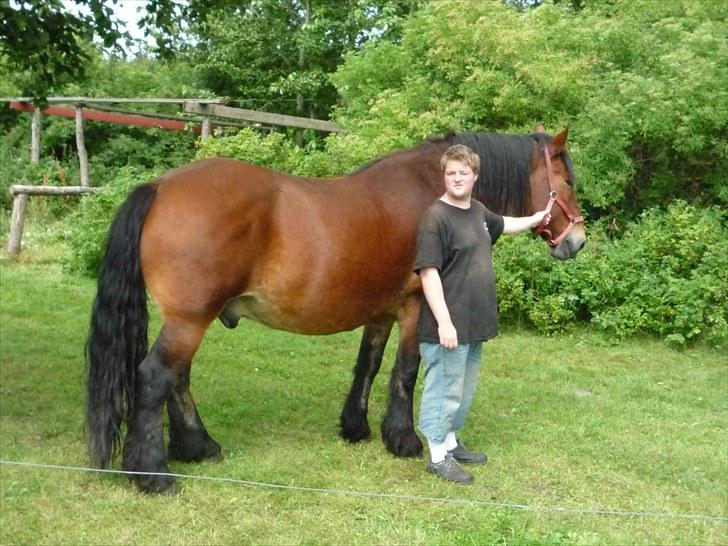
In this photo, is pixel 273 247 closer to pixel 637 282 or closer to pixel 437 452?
pixel 437 452

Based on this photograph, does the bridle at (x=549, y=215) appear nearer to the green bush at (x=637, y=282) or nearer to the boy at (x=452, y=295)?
the boy at (x=452, y=295)

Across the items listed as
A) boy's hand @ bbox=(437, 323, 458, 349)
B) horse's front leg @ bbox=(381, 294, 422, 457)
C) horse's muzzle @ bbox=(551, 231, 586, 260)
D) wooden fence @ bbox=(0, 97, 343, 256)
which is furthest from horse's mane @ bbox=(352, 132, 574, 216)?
wooden fence @ bbox=(0, 97, 343, 256)

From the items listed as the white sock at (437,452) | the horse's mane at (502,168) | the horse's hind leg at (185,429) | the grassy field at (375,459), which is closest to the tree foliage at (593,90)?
the grassy field at (375,459)

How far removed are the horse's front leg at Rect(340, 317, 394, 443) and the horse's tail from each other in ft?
5.14

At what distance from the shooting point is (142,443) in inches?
171

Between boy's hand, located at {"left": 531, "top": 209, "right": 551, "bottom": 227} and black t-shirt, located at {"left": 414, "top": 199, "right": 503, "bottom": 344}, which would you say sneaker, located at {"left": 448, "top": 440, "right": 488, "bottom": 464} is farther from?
boy's hand, located at {"left": 531, "top": 209, "right": 551, "bottom": 227}

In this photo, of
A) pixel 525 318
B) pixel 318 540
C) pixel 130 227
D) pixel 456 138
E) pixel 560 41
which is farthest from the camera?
pixel 560 41

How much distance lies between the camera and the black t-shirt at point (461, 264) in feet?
14.4

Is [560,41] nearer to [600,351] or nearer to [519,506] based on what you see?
[600,351]

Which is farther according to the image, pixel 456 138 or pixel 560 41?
pixel 560 41

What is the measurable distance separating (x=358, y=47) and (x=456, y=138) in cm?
1487

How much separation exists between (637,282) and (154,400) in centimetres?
619

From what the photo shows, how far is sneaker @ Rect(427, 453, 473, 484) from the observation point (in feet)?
15.2

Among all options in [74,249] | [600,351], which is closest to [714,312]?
[600,351]
